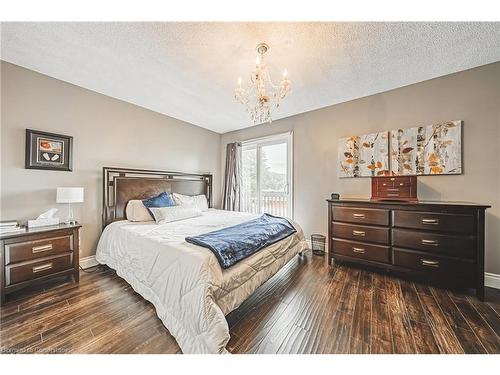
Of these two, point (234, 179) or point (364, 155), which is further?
point (234, 179)

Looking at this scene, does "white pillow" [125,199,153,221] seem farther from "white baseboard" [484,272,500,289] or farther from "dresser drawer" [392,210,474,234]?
"white baseboard" [484,272,500,289]

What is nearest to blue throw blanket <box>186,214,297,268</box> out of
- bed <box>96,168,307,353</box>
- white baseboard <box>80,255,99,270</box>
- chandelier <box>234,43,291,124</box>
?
bed <box>96,168,307,353</box>

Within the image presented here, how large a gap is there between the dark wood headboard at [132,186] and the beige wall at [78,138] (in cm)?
12

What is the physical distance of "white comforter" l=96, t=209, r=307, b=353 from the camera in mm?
1276

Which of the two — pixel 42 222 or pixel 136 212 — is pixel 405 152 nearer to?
pixel 136 212

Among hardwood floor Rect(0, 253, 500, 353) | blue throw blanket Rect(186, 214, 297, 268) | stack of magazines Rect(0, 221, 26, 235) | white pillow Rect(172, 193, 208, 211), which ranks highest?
white pillow Rect(172, 193, 208, 211)

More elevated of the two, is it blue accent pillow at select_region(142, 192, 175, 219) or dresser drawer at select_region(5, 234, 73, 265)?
blue accent pillow at select_region(142, 192, 175, 219)

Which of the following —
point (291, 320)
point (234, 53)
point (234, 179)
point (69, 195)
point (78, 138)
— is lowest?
point (291, 320)

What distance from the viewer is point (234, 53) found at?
1.92 metres

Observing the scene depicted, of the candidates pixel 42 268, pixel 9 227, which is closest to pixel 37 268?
pixel 42 268

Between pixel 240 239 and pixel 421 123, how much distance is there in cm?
283

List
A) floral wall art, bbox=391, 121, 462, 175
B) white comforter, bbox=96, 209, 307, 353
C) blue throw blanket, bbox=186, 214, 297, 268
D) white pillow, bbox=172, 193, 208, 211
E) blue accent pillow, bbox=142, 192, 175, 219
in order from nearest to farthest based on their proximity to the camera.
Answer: white comforter, bbox=96, 209, 307, 353, blue throw blanket, bbox=186, 214, 297, 268, floral wall art, bbox=391, 121, 462, 175, blue accent pillow, bbox=142, 192, 175, 219, white pillow, bbox=172, 193, 208, 211

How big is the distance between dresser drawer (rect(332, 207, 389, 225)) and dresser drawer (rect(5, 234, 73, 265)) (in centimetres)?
338

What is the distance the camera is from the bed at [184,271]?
50.6 inches
